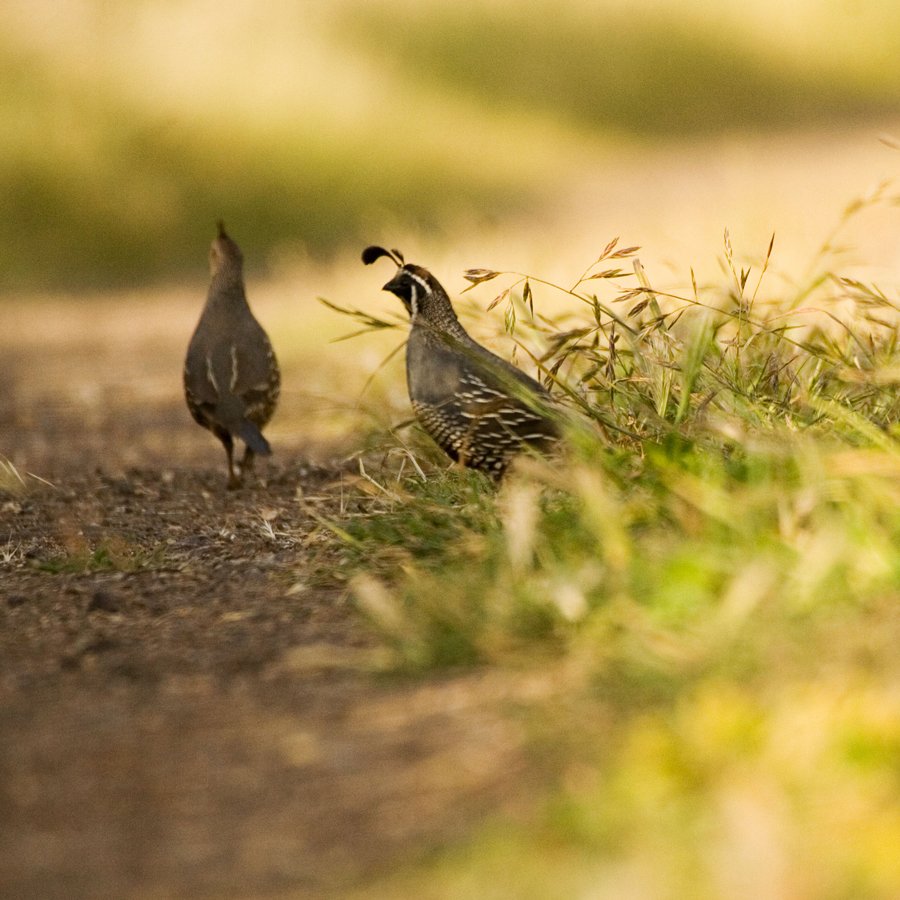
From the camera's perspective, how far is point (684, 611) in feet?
11.9

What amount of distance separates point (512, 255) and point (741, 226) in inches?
70.0

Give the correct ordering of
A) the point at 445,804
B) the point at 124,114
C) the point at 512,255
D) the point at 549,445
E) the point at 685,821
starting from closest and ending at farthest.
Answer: the point at 685,821
the point at 445,804
the point at 549,445
the point at 512,255
the point at 124,114

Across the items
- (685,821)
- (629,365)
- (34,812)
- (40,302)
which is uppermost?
(629,365)

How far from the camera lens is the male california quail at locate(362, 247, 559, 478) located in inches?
203

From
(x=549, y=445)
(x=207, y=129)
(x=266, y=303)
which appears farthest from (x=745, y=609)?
(x=207, y=129)

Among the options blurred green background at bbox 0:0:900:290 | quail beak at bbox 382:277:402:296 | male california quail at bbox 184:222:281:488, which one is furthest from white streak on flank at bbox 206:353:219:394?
blurred green background at bbox 0:0:900:290

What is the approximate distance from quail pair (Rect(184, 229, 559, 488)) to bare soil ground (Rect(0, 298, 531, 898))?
1.60 feet

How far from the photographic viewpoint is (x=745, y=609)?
3486 mm

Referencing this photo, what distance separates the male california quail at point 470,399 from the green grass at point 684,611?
0.43 feet

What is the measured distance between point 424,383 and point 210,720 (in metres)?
2.10

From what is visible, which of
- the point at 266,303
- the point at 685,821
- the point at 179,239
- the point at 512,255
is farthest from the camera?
the point at 179,239

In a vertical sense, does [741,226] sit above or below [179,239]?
above

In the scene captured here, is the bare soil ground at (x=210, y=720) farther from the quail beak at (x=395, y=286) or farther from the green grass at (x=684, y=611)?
the quail beak at (x=395, y=286)

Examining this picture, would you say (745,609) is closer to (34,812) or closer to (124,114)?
(34,812)
